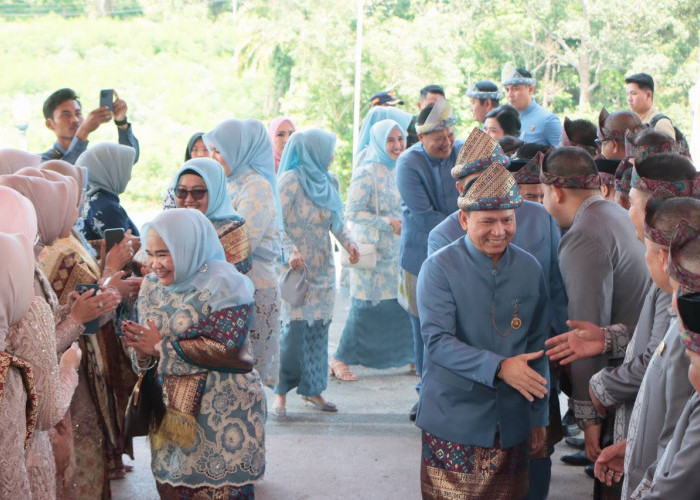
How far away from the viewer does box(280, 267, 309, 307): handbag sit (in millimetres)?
5766

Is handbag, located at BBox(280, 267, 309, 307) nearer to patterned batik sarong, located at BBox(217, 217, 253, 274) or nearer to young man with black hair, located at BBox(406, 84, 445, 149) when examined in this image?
patterned batik sarong, located at BBox(217, 217, 253, 274)

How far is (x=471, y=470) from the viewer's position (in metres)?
3.33

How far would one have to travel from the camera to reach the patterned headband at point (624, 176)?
156 inches

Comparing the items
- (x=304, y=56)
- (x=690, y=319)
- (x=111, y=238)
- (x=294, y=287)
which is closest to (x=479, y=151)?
(x=111, y=238)

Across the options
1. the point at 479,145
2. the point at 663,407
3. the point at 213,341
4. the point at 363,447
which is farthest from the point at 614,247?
the point at 363,447

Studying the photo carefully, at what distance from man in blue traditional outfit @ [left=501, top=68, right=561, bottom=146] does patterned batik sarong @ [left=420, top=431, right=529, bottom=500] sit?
4323 mm

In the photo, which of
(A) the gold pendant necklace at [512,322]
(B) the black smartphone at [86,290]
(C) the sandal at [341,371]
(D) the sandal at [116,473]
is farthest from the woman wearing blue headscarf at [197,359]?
(C) the sandal at [341,371]

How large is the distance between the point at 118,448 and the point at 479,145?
7.61 feet

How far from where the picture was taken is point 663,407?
2.52 meters

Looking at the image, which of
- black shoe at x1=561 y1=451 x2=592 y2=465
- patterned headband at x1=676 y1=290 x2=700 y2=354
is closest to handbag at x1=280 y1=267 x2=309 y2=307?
black shoe at x1=561 y1=451 x2=592 y2=465

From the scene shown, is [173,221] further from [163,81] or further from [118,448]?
[163,81]

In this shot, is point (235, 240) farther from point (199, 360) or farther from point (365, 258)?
point (365, 258)

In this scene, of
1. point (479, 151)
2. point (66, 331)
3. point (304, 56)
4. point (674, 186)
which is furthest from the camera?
point (304, 56)

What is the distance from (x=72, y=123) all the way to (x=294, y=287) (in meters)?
1.94
